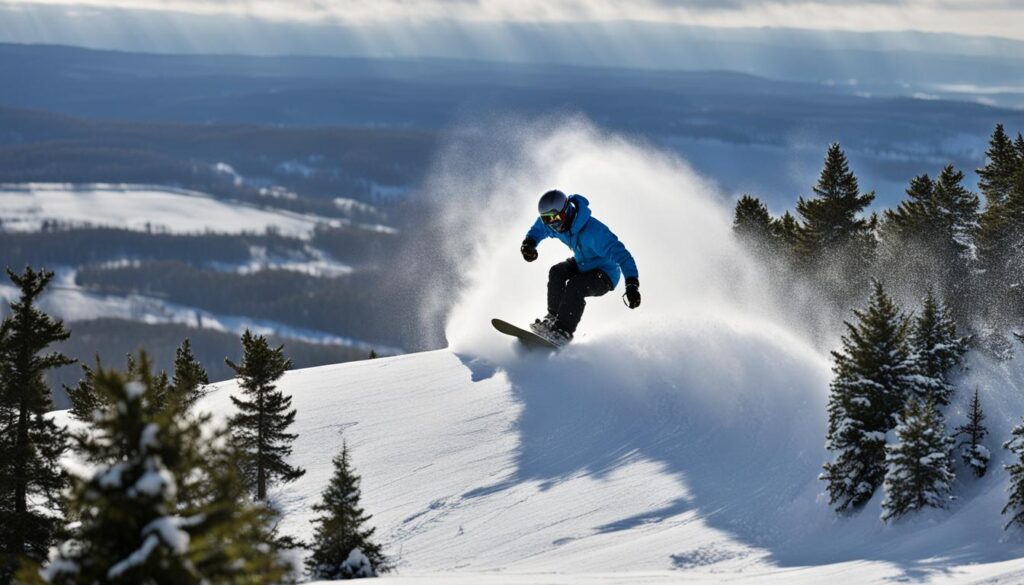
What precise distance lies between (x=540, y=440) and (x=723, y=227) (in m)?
16.4

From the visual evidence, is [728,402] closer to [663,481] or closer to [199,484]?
[663,481]

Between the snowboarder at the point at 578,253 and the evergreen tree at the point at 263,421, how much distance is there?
17.8ft

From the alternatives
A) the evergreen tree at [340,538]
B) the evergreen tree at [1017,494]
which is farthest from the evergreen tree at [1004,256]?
the evergreen tree at [340,538]

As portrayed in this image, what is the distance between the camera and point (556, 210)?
1642 centimetres

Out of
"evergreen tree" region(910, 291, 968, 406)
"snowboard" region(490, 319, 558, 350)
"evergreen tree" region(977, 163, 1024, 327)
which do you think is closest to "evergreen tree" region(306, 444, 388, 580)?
"snowboard" region(490, 319, 558, 350)

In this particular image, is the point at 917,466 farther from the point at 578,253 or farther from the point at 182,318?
the point at 182,318

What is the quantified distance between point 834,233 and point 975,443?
56.1ft

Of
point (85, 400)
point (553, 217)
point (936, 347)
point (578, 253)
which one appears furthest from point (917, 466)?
point (85, 400)

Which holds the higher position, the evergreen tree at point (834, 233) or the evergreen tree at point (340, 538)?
the evergreen tree at point (834, 233)

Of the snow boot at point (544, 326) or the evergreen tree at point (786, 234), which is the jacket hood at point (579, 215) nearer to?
the snow boot at point (544, 326)

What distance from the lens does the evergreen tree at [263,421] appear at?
17.5 metres

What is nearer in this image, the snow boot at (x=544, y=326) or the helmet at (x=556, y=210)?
the helmet at (x=556, y=210)

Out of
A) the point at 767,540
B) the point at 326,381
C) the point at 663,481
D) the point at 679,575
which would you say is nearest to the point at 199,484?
the point at 679,575

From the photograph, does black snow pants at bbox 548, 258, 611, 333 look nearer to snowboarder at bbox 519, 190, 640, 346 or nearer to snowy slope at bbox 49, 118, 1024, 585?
snowboarder at bbox 519, 190, 640, 346
